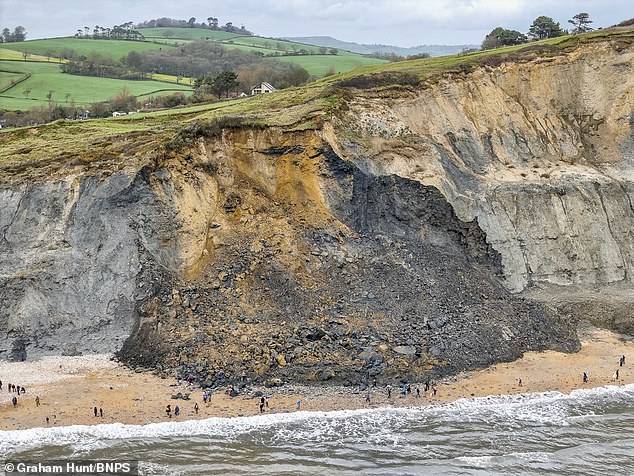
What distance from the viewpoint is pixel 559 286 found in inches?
1549

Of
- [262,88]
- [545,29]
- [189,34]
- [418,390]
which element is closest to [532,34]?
[545,29]

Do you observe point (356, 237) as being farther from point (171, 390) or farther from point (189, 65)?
point (189, 65)

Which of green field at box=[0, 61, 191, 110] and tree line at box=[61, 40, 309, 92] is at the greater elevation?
tree line at box=[61, 40, 309, 92]

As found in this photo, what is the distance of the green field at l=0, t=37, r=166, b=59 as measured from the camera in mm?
110181

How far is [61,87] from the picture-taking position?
260 ft

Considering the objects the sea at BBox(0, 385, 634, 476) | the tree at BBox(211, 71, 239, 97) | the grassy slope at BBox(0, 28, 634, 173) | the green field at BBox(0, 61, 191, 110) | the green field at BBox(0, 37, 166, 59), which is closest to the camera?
the sea at BBox(0, 385, 634, 476)

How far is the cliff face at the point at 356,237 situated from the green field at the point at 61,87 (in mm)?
37601

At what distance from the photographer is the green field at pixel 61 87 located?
7206cm

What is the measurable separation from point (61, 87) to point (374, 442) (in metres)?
67.0

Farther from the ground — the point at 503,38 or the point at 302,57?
the point at 302,57

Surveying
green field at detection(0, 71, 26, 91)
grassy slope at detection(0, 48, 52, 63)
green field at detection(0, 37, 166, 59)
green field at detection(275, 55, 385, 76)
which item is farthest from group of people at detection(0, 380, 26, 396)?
green field at detection(0, 37, 166, 59)

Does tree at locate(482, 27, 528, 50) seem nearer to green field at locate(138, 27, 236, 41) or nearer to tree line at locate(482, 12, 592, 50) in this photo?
tree line at locate(482, 12, 592, 50)

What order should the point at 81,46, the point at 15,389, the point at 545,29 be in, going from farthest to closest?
the point at 81,46, the point at 545,29, the point at 15,389

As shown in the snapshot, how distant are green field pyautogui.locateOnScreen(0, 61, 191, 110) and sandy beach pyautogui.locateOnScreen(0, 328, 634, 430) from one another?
44187 mm
